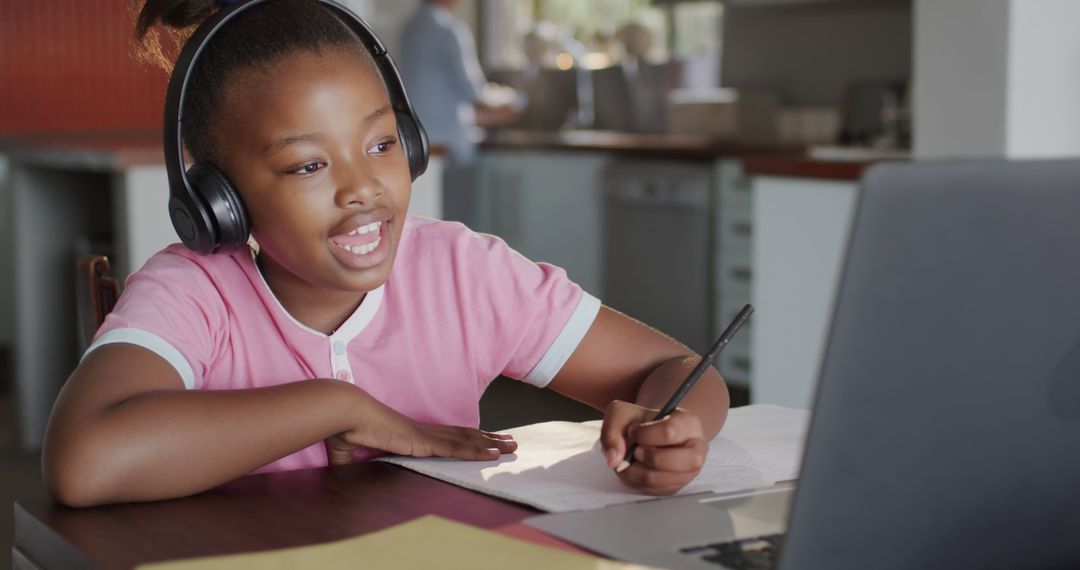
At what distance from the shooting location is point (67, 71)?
17.6ft

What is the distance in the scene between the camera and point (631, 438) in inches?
37.9

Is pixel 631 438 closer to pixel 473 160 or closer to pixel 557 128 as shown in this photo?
pixel 473 160

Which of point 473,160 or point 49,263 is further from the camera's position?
point 473,160

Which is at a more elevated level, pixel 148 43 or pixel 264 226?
pixel 148 43

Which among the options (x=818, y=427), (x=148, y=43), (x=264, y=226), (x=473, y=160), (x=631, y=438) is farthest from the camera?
(x=473, y=160)

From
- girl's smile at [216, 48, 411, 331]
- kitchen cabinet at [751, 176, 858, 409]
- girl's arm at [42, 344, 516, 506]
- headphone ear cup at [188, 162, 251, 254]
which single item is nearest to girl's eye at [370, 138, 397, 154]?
girl's smile at [216, 48, 411, 331]

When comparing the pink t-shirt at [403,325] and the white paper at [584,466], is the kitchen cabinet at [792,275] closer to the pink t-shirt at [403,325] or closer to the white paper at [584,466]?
the pink t-shirt at [403,325]

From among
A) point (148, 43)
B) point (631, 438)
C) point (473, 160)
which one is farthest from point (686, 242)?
point (631, 438)

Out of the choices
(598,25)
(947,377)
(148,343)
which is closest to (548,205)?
(598,25)

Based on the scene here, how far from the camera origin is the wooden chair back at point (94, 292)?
1293 mm

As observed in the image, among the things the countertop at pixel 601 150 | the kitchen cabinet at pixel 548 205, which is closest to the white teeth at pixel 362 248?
the countertop at pixel 601 150

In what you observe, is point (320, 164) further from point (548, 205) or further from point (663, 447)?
point (548, 205)

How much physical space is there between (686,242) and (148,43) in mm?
3389

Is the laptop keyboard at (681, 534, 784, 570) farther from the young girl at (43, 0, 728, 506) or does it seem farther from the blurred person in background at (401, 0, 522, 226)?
the blurred person in background at (401, 0, 522, 226)
